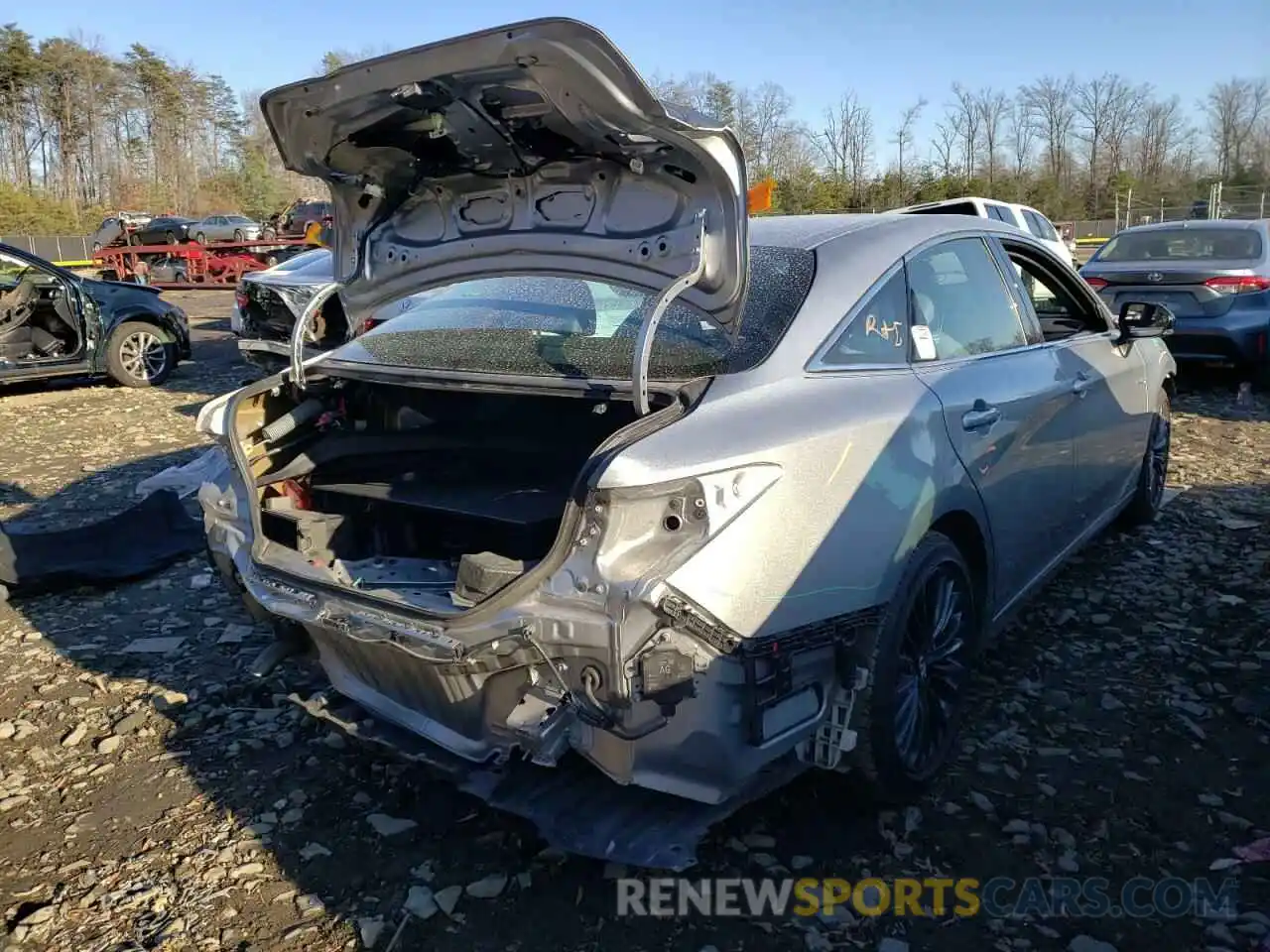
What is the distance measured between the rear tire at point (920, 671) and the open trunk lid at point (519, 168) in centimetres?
95

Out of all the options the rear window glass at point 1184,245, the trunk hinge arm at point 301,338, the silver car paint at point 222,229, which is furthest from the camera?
the silver car paint at point 222,229

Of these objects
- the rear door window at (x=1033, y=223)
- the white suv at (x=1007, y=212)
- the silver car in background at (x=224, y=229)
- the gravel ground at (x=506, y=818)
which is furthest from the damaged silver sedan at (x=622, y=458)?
the silver car in background at (x=224, y=229)

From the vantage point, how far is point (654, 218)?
284 centimetres

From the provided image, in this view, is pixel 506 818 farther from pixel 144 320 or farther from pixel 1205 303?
pixel 144 320

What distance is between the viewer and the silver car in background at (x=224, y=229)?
3016 centimetres

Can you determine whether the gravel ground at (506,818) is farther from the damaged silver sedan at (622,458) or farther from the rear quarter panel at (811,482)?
the rear quarter panel at (811,482)

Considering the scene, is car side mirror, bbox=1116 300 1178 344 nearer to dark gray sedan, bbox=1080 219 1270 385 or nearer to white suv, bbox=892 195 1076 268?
dark gray sedan, bbox=1080 219 1270 385

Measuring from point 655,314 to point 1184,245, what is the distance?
9.32 m

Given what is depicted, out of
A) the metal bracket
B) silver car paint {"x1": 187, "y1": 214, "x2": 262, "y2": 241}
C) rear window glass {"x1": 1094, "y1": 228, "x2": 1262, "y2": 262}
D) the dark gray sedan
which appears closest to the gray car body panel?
the dark gray sedan

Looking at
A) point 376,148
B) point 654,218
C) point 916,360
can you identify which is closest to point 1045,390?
point 916,360

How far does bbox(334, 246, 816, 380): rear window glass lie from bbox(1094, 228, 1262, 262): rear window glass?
26.7 feet

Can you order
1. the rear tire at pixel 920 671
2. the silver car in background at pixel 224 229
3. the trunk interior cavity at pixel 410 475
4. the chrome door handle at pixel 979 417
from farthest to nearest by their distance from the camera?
the silver car in background at pixel 224 229 → the chrome door handle at pixel 979 417 → the trunk interior cavity at pixel 410 475 → the rear tire at pixel 920 671

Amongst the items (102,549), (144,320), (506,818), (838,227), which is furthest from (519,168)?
(144,320)

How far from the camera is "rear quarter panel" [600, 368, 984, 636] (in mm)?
2279
